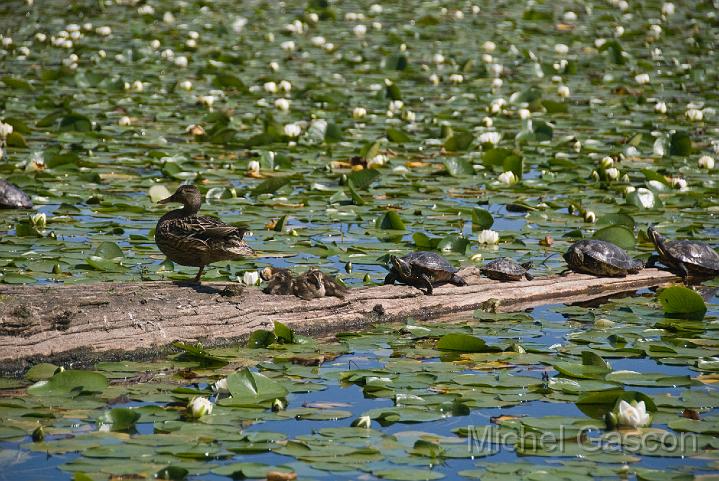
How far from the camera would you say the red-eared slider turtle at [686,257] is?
7.92 m

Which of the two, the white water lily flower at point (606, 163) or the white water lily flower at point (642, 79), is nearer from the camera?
the white water lily flower at point (606, 163)

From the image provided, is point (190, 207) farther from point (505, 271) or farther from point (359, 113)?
point (359, 113)

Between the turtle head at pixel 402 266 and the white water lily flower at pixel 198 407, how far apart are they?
2.20 m

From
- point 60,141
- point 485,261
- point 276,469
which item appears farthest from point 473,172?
point 276,469

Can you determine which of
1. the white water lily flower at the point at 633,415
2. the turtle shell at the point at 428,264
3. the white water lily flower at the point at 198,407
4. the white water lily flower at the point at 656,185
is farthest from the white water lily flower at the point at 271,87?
the white water lily flower at the point at 633,415

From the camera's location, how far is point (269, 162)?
427 inches

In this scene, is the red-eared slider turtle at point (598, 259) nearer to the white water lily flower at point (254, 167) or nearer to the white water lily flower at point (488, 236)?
the white water lily flower at point (488, 236)

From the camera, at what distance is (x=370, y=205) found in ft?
31.8

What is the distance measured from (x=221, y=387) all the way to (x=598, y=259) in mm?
3169

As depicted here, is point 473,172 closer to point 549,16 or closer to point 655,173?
point 655,173

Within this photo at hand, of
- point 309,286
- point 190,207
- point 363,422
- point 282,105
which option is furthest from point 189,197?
point 282,105

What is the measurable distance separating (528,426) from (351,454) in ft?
2.83

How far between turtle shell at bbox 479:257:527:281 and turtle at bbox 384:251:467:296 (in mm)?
393

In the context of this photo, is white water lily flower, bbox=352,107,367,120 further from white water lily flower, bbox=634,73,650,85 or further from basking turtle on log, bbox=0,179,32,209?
basking turtle on log, bbox=0,179,32,209
